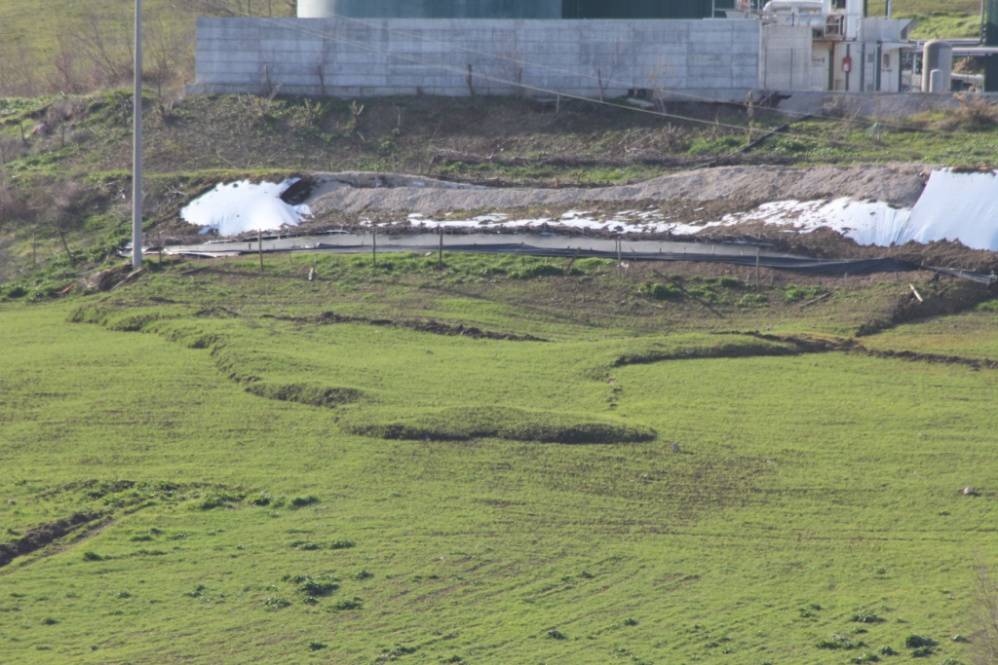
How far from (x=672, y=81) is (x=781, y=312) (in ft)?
49.0

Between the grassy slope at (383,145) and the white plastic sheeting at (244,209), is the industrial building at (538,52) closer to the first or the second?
the grassy slope at (383,145)

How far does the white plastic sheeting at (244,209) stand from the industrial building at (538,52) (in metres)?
6.87

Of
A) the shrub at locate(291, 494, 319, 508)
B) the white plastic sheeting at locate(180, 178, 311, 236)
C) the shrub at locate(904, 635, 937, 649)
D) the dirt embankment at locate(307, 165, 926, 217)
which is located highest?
the dirt embankment at locate(307, 165, 926, 217)

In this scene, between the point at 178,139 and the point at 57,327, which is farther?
the point at 178,139

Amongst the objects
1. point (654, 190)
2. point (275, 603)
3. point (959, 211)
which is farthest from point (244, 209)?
point (275, 603)

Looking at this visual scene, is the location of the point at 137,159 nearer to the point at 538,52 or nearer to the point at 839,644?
the point at 538,52

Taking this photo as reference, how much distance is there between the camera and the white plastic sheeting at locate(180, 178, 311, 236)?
4372cm

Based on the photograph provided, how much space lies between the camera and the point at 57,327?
37781 mm

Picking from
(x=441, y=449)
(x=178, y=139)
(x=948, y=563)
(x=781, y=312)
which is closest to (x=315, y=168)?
(x=178, y=139)

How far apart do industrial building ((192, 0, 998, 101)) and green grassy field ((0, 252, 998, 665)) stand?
1208cm

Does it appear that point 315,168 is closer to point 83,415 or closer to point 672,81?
point 672,81

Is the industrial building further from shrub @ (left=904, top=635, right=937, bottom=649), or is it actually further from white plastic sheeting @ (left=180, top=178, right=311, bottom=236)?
shrub @ (left=904, top=635, right=937, bottom=649)

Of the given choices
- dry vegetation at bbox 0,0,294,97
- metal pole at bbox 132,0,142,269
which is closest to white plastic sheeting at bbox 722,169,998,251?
metal pole at bbox 132,0,142,269

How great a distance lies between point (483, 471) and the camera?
88.7 feet
